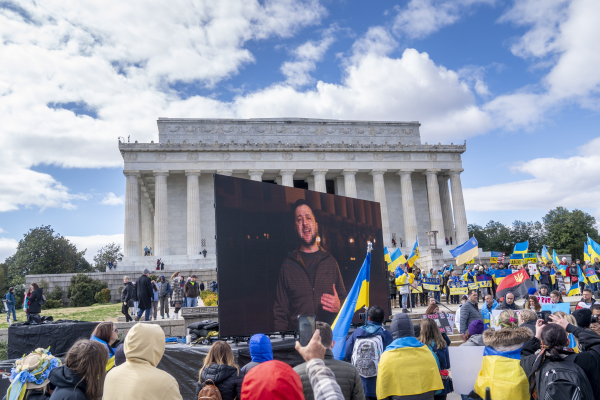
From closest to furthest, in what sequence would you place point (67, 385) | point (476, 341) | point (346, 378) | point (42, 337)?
point (67, 385) → point (346, 378) → point (476, 341) → point (42, 337)

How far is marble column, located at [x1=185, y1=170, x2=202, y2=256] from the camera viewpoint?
4618 centimetres

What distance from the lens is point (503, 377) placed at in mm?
5176

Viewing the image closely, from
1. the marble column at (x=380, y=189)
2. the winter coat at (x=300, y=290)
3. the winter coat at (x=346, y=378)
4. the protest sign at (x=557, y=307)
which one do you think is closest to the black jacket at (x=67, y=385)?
the winter coat at (x=346, y=378)

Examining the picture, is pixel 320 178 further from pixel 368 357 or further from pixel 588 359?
pixel 588 359

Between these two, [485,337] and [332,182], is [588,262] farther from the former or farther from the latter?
[332,182]

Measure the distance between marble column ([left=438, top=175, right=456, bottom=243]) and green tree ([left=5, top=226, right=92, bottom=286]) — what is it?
49152mm

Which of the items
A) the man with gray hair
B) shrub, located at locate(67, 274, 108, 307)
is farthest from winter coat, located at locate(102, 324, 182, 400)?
shrub, located at locate(67, 274, 108, 307)

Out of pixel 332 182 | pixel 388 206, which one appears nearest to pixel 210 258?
pixel 332 182

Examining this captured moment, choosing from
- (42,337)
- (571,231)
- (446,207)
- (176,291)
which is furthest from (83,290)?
(571,231)

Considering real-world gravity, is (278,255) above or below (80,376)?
above

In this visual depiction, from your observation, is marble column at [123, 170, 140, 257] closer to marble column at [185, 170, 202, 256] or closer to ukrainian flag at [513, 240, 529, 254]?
marble column at [185, 170, 202, 256]

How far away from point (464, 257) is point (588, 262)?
613 cm

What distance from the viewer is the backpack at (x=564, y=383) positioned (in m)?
4.47

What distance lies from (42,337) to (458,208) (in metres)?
49.4
